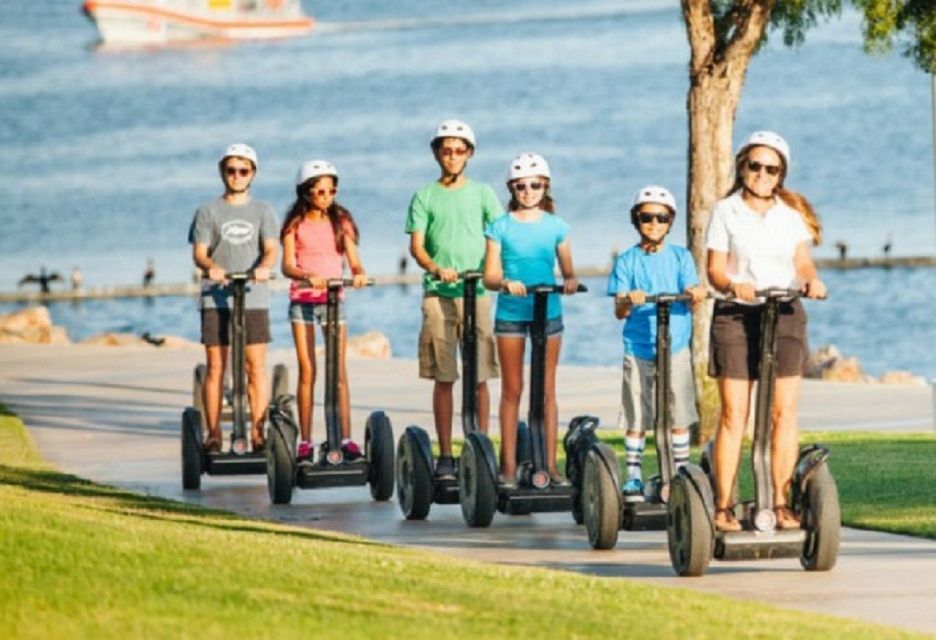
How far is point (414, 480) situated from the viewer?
14.2 meters

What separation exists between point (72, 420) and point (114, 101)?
12558 cm

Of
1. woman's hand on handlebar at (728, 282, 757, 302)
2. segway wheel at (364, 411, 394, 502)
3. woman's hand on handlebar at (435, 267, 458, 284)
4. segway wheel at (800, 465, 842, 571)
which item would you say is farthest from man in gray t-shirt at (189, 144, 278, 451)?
segway wheel at (800, 465, 842, 571)

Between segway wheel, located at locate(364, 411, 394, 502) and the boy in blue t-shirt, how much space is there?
228 centimetres

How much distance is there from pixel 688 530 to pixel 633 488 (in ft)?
4.04

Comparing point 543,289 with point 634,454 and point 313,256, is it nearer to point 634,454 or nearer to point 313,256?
point 634,454

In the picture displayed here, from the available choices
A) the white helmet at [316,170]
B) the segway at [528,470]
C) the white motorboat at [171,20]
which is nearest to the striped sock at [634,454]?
the segway at [528,470]

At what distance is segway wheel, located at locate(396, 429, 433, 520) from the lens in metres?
14.2

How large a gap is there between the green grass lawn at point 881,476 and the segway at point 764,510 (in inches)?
59.9

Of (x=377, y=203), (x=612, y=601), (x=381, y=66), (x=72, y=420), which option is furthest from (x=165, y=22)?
(x=612, y=601)

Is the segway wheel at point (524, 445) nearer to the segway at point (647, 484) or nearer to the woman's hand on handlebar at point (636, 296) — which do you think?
the segway at point (647, 484)

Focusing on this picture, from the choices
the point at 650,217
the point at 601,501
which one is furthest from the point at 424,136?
the point at 601,501

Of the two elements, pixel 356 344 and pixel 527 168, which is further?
pixel 356 344

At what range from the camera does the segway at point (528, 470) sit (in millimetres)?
13523

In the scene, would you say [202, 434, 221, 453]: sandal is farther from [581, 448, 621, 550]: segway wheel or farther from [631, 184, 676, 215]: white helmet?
[631, 184, 676, 215]: white helmet
